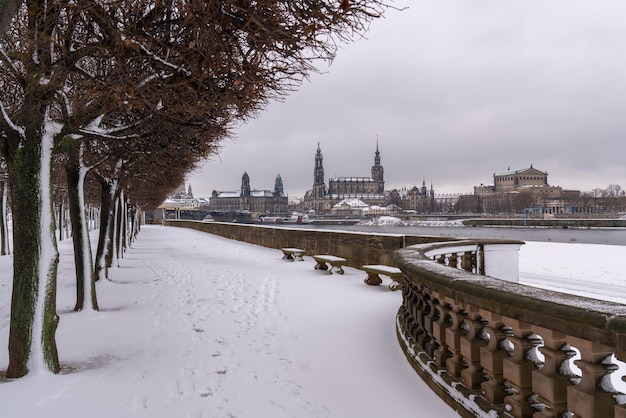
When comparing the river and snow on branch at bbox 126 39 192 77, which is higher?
snow on branch at bbox 126 39 192 77

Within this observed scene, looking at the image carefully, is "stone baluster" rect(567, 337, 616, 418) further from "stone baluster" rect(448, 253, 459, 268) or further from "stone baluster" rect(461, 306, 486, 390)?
"stone baluster" rect(448, 253, 459, 268)

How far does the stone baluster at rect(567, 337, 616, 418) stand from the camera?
2.34 metres

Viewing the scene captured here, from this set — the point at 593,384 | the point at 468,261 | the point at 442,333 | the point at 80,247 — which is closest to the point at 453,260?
the point at 468,261

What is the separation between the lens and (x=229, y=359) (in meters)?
5.24

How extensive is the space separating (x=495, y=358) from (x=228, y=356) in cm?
318

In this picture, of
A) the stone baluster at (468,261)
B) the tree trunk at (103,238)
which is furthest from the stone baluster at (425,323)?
the tree trunk at (103,238)

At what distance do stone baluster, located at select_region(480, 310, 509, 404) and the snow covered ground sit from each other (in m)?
0.55

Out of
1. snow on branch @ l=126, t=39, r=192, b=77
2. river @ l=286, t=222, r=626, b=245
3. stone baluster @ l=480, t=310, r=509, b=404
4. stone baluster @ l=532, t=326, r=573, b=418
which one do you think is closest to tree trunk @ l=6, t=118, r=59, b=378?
snow on branch @ l=126, t=39, r=192, b=77

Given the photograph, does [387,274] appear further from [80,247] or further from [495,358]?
[495,358]

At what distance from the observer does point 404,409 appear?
3.88 meters

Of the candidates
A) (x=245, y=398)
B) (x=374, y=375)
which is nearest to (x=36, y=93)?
(x=245, y=398)

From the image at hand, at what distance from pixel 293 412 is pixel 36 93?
4.17m

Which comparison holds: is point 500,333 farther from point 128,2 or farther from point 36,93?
point 36,93

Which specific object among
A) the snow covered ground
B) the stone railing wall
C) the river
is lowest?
the river
